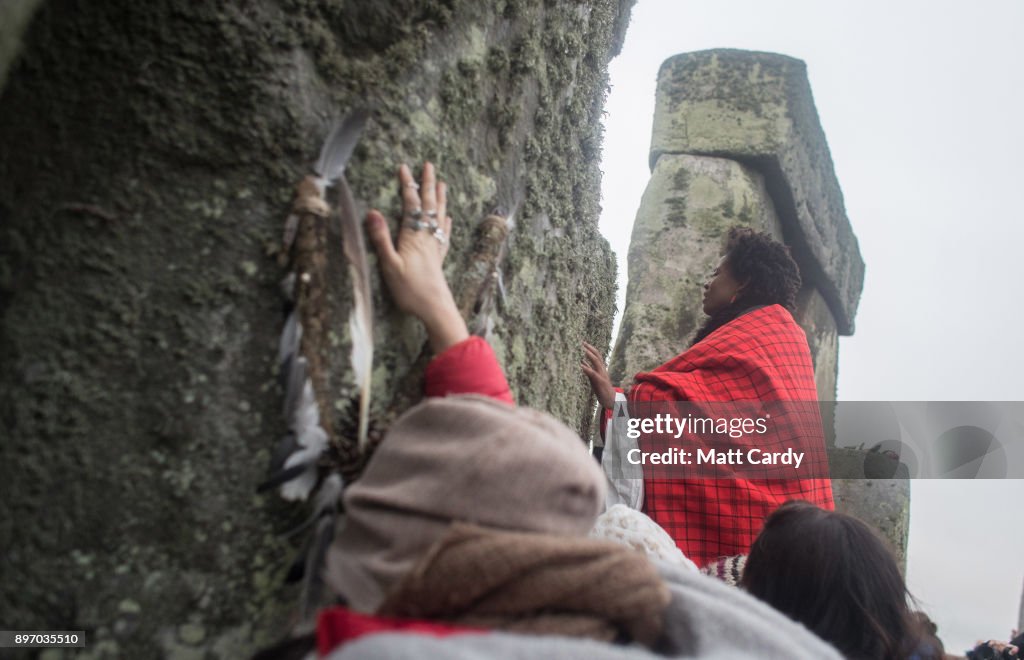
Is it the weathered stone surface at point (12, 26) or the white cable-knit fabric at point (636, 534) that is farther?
the white cable-knit fabric at point (636, 534)

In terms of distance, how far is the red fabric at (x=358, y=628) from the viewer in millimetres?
537

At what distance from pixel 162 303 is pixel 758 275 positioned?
1.97 m

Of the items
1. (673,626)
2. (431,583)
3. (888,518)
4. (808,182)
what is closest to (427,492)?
(431,583)

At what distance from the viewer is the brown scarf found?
0.57 m

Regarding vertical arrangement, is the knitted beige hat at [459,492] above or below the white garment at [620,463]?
above

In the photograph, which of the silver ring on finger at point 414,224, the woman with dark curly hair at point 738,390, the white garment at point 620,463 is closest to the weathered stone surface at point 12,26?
the silver ring on finger at point 414,224

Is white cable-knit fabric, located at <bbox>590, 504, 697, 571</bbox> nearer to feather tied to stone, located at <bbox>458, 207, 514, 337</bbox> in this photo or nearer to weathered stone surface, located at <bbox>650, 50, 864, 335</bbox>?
feather tied to stone, located at <bbox>458, 207, 514, 337</bbox>

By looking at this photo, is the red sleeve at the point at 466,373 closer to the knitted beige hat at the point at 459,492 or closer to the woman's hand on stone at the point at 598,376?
the knitted beige hat at the point at 459,492

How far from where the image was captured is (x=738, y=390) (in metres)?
2.08

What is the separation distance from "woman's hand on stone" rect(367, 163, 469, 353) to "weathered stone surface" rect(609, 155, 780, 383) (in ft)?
6.91

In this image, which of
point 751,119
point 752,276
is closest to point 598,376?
point 752,276

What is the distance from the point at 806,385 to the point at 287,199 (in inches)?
71.0

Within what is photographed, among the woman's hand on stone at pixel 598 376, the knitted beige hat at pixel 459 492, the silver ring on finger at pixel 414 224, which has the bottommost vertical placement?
the woman's hand on stone at pixel 598 376

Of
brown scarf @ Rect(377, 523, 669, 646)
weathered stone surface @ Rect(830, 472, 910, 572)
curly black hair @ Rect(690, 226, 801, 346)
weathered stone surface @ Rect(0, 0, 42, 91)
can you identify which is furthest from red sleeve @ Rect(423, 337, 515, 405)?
weathered stone surface @ Rect(830, 472, 910, 572)
